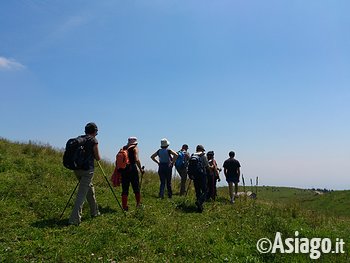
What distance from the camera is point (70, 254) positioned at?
838cm

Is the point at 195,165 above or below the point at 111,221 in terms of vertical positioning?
above

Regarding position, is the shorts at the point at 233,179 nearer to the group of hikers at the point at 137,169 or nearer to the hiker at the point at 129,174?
the group of hikers at the point at 137,169

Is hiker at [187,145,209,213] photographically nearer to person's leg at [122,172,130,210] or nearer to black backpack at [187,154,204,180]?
black backpack at [187,154,204,180]

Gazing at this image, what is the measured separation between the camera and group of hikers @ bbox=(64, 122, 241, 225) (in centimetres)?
1099

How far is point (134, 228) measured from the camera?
34.4 feet

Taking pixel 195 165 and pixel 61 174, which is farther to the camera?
pixel 61 174

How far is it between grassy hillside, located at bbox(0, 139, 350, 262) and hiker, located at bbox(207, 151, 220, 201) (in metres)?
1.40

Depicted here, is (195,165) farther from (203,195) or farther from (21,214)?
(21,214)

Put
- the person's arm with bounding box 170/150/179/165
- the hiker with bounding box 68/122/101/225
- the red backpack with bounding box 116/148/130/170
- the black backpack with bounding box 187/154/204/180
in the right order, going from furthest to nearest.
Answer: the person's arm with bounding box 170/150/179/165 < the black backpack with bounding box 187/154/204/180 < the red backpack with bounding box 116/148/130/170 < the hiker with bounding box 68/122/101/225

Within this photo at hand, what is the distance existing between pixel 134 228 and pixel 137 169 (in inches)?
116

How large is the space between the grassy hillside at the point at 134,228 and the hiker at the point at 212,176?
140 cm

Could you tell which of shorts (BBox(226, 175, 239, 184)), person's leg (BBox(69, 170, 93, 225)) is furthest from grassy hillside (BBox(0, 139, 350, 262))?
shorts (BBox(226, 175, 239, 184))

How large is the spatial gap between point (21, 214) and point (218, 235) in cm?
608

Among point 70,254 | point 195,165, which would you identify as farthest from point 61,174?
point 70,254
